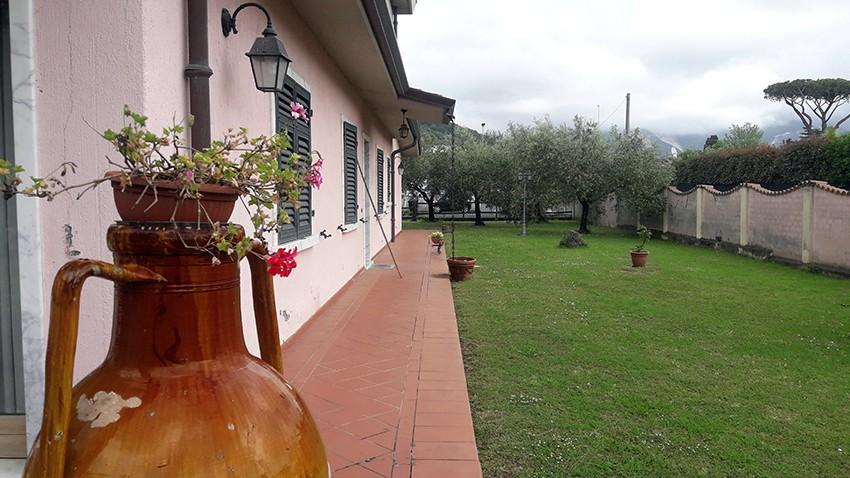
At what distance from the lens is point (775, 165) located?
51.1 ft

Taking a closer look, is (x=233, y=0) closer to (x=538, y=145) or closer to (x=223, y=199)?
→ (x=223, y=199)

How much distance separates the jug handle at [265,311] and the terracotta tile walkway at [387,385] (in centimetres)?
133

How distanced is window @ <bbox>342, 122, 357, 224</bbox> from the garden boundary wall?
28.3ft

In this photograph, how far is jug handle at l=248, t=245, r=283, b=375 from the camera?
1555 mm

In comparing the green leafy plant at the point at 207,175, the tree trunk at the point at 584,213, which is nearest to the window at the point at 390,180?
the tree trunk at the point at 584,213

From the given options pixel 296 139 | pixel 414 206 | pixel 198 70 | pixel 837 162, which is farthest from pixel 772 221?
pixel 414 206

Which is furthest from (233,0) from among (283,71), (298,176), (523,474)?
(523,474)

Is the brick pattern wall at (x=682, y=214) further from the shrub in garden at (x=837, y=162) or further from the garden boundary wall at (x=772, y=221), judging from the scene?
the shrub in garden at (x=837, y=162)

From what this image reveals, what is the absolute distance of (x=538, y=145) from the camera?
21.0 m

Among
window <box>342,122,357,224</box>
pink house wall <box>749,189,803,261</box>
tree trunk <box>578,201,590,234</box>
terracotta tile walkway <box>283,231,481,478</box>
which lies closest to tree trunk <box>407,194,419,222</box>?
tree trunk <box>578,201,590,234</box>

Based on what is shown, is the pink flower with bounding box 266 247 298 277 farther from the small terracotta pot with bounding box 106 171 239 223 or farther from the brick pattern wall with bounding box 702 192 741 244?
the brick pattern wall with bounding box 702 192 741 244

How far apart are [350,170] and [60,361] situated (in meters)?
7.18

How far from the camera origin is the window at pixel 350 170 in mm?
7682

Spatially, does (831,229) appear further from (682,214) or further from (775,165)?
(682,214)
